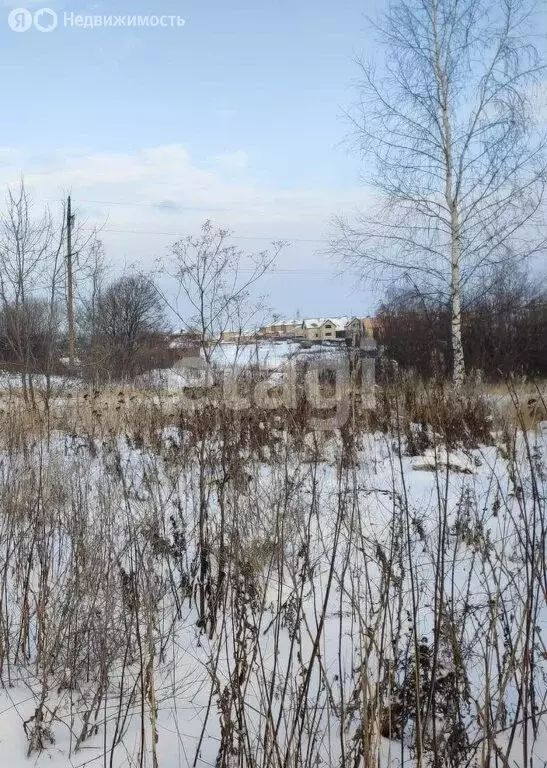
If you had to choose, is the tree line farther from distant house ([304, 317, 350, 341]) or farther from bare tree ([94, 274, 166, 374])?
bare tree ([94, 274, 166, 374])

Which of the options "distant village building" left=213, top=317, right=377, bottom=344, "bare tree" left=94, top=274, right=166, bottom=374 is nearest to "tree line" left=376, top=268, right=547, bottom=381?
"distant village building" left=213, top=317, right=377, bottom=344

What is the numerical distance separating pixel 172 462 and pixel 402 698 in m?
2.87

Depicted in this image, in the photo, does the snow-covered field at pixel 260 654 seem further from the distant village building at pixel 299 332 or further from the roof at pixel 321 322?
the roof at pixel 321 322

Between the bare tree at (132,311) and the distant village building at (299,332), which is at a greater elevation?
the bare tree at (132,311)

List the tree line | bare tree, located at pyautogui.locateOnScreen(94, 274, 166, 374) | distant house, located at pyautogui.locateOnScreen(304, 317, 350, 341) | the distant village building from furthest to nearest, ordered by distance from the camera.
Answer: bare tree, located at pyautogui.locateOnScreen(94, 274, 166, 374) → distant house, located at pyautogui.locateOnScreen(304, 317, 350, 341) → the tree line → the distant village building

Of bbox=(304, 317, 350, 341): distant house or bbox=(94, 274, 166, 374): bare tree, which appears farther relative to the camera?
bbox=(94, 274, 166, 374): bare tree

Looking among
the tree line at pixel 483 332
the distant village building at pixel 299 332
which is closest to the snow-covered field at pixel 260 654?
the distant village building at pixel 299 332

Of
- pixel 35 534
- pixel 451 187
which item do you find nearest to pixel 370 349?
pixel 451 187

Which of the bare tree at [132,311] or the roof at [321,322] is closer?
the roof at [321,322]

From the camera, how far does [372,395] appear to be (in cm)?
751

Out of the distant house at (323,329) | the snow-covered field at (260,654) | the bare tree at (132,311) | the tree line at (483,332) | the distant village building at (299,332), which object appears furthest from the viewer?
the bare tree at (132,311)

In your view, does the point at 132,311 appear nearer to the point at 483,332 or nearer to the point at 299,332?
the point at 299,332

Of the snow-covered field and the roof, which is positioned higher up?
the roof

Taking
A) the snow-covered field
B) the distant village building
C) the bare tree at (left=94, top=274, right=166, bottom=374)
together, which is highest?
the bare tree at (left=94, top=274, right=166, bottom=374)
